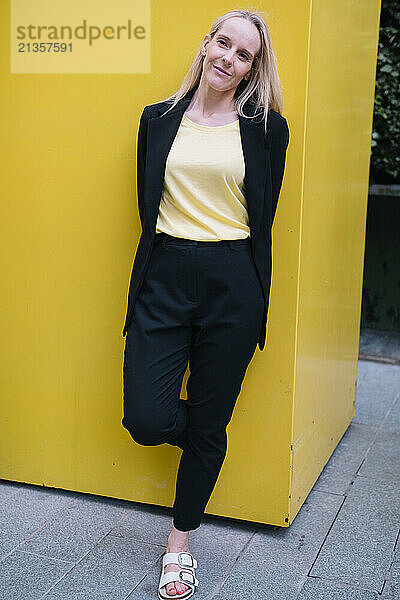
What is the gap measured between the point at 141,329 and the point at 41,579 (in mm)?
975

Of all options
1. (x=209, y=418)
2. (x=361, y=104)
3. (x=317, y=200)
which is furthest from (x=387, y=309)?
(x=209, y=418)

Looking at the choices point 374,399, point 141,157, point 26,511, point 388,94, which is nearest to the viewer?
point 141,157

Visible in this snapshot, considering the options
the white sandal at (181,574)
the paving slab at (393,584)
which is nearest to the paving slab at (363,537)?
the paving slab at (393,584)

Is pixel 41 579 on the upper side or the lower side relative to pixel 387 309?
lower

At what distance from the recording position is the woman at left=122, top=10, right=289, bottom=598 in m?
2.65

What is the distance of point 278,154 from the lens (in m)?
2.72

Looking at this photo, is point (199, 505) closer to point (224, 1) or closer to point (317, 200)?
point (317, 200)

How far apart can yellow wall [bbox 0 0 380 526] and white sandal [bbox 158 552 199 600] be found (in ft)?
1.34

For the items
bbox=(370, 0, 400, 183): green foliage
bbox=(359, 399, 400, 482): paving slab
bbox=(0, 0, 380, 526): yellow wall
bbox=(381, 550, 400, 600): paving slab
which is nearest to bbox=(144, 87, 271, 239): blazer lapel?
bbox=(0, 0, 380, 526): yellow wall

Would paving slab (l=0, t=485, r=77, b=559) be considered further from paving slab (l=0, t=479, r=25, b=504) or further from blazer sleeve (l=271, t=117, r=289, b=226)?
blazer sleeve (l=271, t=117, r=289, b=226)

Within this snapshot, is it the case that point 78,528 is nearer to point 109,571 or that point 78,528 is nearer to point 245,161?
point 109,571

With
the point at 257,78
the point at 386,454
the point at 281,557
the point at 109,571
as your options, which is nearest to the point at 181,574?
the point at 109,571

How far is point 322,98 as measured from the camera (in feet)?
10.0

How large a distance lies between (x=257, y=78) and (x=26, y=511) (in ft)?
6.59
